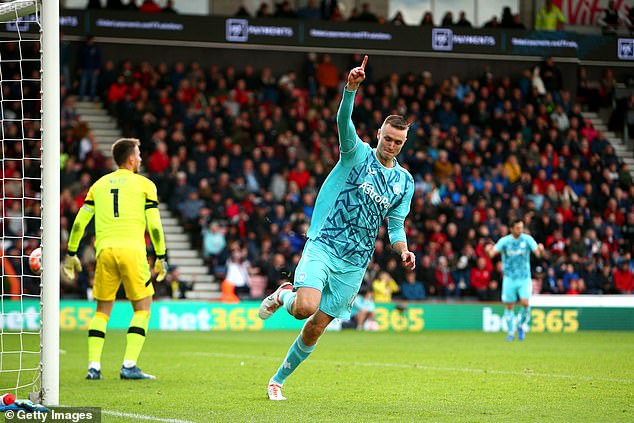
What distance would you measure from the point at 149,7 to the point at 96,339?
18.6 meters

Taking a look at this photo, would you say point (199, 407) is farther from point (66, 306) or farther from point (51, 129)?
point (66, 306)

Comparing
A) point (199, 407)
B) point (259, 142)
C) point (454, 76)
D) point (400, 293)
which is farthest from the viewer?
point (454, 76)

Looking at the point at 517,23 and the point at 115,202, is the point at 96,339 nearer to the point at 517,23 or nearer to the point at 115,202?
the point at 115,202

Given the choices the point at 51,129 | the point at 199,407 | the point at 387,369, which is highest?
the point at 51,129

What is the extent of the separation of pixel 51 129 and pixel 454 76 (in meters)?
26.3

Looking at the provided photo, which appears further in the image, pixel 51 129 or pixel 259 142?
pixel 259 142

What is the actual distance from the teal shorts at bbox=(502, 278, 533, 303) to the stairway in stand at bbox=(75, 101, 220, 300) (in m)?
7.33

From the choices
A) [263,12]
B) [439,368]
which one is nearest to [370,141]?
[263,12]

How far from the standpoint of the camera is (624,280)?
26.5m

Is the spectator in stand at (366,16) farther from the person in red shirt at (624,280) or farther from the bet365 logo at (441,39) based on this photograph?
the person in red shirt at (624,280)

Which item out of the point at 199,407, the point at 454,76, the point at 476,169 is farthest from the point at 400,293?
the point at 199,407

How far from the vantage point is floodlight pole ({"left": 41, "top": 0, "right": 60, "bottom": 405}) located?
22.9ft

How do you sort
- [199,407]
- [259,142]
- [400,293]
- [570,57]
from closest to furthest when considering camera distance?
1. [199,407]
2. [400,293]
3. [259,142]
4. [570,57]

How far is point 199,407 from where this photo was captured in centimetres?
794
